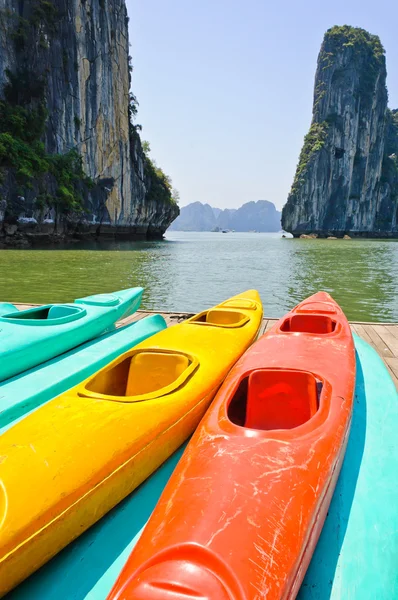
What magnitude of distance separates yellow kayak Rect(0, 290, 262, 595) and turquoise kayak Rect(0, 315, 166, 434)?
1.90 ft

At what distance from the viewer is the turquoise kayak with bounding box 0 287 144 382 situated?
3104 mm

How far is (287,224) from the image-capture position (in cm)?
7619

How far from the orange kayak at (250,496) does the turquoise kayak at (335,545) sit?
11cm

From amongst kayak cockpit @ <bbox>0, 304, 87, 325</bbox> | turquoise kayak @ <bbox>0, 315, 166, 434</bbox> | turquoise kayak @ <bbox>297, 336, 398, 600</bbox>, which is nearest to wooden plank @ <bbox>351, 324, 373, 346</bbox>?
turquoise kayak @ <bbox>297, 336, 398, 600</bbox>

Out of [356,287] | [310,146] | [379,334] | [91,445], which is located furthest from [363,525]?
[310,146]

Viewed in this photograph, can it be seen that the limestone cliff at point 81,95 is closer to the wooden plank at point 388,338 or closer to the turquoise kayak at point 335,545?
the wooden plank at point 388,338

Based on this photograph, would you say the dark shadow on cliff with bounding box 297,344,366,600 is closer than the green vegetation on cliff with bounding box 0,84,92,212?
Yes

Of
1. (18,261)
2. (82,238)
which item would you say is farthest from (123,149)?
(18,261)

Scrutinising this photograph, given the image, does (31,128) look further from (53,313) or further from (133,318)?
(53,313)

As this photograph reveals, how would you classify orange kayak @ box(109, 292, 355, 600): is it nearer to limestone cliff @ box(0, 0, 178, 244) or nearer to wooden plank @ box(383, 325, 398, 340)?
wooden plank @ box(383, 325, 398, 340)

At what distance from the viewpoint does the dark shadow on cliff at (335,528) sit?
128 centimetres

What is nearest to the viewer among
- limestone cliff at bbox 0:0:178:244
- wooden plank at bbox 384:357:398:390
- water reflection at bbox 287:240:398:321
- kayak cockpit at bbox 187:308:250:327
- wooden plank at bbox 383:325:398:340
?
wooden plank at bbox 384:357:398:390

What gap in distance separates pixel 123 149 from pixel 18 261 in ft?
77.2

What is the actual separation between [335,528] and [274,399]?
0.81m
